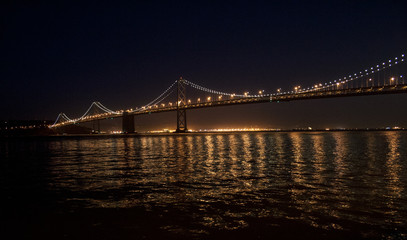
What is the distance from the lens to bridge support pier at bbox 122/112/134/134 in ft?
263

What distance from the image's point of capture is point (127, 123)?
81500mm

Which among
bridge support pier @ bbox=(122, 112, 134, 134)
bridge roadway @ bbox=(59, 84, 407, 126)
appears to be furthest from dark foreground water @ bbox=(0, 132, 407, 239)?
bridge support pier @ bbox=(122, 112, 134, 134)

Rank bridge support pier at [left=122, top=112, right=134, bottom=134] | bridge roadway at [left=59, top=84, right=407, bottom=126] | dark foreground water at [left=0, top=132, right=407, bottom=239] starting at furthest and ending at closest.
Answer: bridge support pier at [left=122, top=112, right=134, bottom=134] < bridge roadway at [left=59, top=84, right=407, bottom=126] < dark foreground water at [left=0, top=132, right=407, bottom=239]

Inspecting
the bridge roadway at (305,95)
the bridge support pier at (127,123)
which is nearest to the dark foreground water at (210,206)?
the bridge roadway at (305,95)

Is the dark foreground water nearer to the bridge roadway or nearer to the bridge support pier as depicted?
the bridge roadway

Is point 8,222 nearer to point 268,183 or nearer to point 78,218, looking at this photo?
point 78,218

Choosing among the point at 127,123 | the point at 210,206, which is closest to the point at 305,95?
the point at 127,123

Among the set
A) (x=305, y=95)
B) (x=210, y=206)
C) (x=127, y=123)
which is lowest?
(x=210, y=206)

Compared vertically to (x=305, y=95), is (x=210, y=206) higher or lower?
lower

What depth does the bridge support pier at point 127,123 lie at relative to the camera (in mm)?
80062

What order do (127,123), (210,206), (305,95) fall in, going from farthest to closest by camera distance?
(127,123), (305,95), (210,206)

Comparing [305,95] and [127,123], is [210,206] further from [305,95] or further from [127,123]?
[127,123]

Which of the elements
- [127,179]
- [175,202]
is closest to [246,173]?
[127,179]

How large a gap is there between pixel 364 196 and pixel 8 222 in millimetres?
6257
